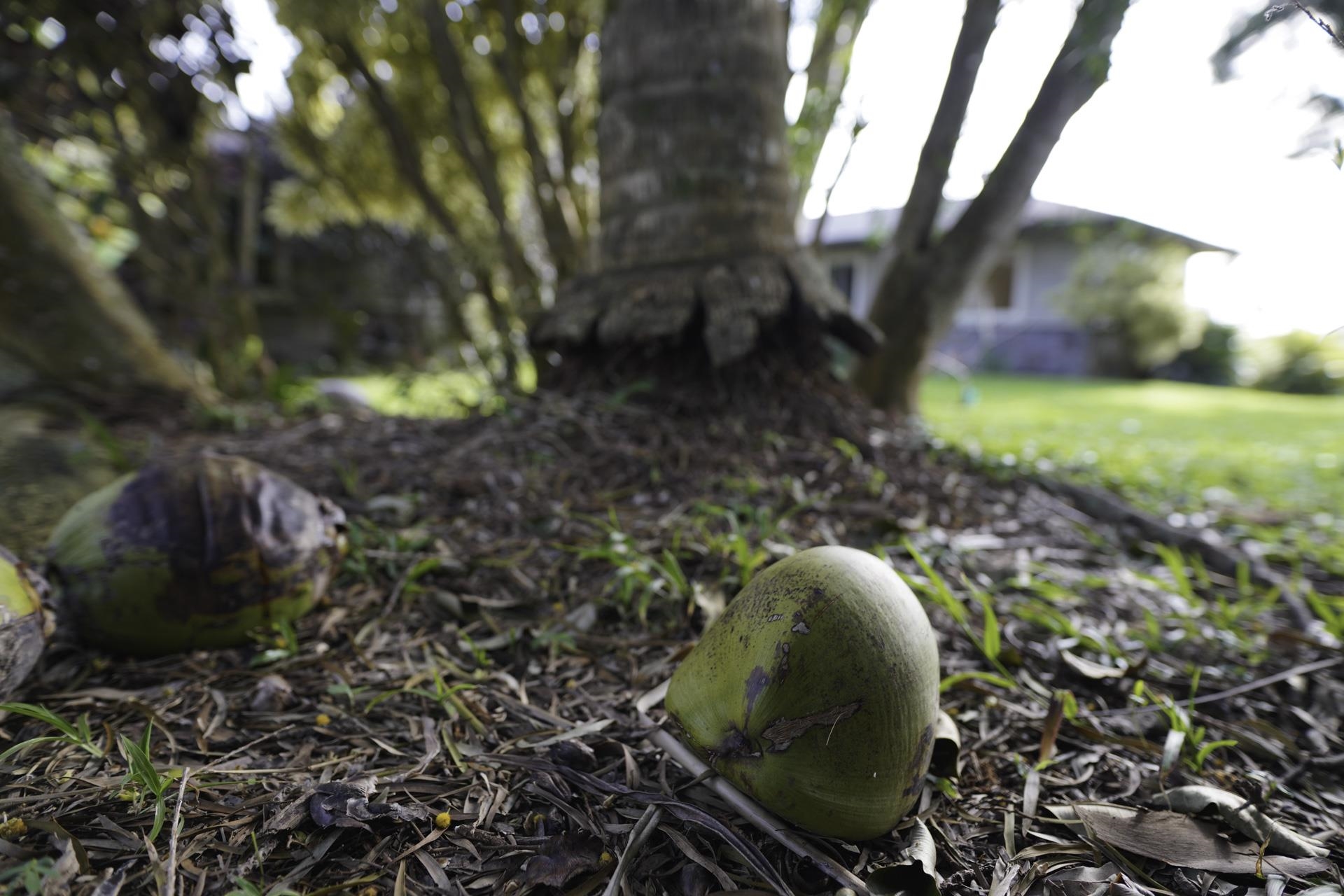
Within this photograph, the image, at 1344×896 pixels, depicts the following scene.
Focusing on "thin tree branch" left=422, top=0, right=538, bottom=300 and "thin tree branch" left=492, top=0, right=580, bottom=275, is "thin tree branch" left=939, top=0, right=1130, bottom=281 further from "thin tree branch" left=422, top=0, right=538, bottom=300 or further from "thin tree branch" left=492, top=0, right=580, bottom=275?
"thin tree branch" left=422, top=0, right=538, bottom=300

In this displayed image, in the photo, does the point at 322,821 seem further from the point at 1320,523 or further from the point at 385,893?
the point at 1320,523

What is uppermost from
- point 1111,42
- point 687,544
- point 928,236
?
point 1111,42

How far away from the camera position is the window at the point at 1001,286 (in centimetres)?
1942

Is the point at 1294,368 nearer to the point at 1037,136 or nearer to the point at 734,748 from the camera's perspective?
the point at 1037,136

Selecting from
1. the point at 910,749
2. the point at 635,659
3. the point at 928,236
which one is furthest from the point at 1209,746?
the point at 928,236

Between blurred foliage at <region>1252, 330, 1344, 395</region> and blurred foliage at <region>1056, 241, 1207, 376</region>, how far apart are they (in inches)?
51.9

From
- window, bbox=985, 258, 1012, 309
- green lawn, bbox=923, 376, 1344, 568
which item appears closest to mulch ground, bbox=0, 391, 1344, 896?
green lawn, bbox=923, 376, 1344, 568

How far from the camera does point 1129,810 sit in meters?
1.19

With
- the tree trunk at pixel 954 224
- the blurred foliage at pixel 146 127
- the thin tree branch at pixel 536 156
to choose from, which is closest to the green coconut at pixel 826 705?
the tree trunk at pixel 954 224

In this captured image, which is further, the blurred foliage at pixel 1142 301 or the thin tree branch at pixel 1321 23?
the blurred foliage at pixel 1142 301

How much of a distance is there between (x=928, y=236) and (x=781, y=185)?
52.2 inches

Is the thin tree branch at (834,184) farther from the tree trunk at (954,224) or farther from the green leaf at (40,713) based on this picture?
the green leaf at (40,713)

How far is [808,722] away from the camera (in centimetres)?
102

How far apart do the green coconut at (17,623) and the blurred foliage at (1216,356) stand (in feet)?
63.1
